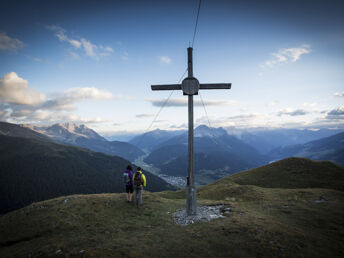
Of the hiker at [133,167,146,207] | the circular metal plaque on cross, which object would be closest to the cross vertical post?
the circular metal plaque on cross

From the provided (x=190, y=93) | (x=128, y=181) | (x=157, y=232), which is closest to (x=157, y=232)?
(x=157, y=232)

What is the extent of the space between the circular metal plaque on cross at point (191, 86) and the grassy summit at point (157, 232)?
10.5 m

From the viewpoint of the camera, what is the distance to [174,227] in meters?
12.1

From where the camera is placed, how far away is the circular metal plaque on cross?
46.8ft

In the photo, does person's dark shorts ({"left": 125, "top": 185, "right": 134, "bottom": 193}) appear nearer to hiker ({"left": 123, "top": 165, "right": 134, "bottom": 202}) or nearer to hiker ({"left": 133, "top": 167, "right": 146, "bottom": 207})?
→ hiker ({"left": 123, "top": 165, "right": 134, "bottom": 202})

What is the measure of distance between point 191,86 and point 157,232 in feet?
38.0

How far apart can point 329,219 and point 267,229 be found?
680cm

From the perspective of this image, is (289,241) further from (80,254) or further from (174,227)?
(80,254)

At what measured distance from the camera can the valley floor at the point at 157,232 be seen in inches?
338

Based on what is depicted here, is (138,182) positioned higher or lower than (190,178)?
lower

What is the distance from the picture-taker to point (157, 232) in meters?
11.4

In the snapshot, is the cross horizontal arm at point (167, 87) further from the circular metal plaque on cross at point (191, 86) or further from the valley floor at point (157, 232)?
the valley floor at point (157, 232)

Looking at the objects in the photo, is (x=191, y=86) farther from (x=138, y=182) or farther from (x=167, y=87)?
(x=138, y=182)

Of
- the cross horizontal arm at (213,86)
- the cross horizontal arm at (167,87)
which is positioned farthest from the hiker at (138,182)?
the cross horizontal arm at (213,86)
